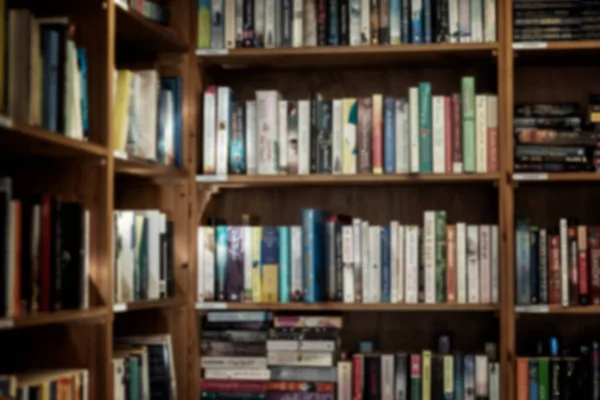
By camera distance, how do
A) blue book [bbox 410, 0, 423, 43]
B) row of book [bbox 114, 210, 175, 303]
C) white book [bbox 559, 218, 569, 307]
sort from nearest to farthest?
row of book [bbox 114, 210, 175, 303] < white book [bbox 559, 218, 569, 307] < blue book [bbox 410, 0, 423, 43]

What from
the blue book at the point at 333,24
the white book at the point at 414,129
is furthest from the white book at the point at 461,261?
the blue book at the point at 333,24

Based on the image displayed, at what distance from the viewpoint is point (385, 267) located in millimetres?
3457

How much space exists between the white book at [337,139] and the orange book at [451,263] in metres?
0.41

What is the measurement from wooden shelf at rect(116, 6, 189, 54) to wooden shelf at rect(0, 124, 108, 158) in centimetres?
47

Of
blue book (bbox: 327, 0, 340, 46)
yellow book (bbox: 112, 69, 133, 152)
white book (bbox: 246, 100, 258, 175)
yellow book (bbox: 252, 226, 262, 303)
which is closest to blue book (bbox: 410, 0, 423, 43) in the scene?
blue book (bbox: 327, 0, 340, 46)

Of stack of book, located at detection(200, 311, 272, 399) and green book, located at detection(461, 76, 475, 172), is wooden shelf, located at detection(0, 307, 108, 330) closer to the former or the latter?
stack of book, located at detection(200, 311, 272, 399)

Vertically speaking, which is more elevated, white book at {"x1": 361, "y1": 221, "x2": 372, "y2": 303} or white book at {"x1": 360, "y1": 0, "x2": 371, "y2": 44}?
white book at {"x1": 360, "y1": 0, "x2": 371, "y2": 44}

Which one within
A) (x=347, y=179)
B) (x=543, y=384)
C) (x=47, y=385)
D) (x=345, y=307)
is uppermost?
(x=347, y=179)

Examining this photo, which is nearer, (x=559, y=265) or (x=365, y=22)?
(x=559, y=265)

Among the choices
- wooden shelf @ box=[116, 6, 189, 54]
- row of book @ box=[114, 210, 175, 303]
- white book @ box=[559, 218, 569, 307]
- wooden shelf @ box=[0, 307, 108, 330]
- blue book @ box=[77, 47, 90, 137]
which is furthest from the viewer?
white book @ box=[559, 218, 569, 307]

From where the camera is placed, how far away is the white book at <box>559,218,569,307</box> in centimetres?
337

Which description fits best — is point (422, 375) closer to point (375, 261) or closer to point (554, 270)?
point (375, 261)

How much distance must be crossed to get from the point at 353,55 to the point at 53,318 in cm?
151

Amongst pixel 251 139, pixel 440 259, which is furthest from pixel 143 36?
pixel 440 259
